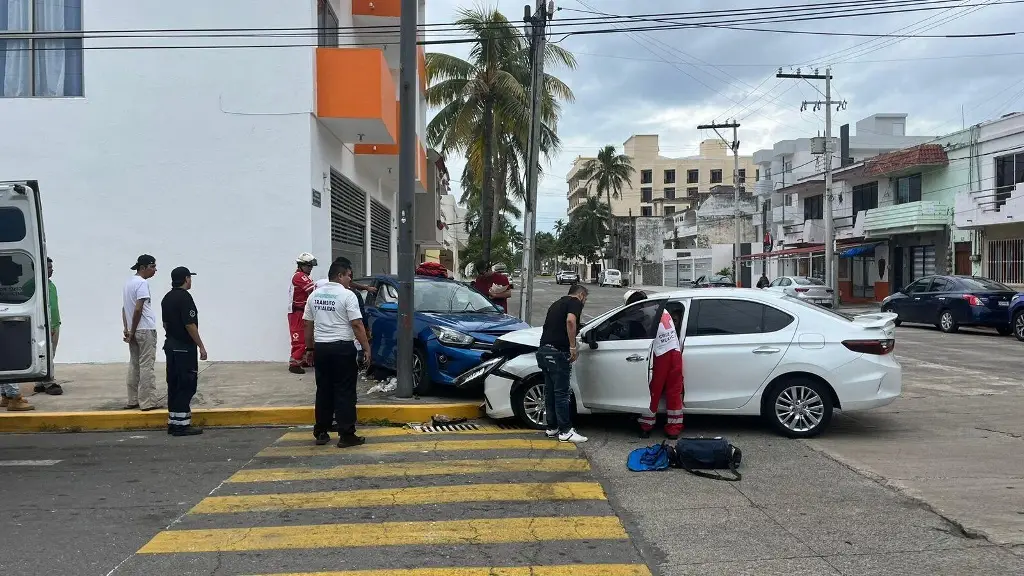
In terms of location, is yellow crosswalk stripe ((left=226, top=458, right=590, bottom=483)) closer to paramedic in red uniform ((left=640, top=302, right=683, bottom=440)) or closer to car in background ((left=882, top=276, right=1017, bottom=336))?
paramedic in red uniform ((left=640, top=302, right=683, bottom=440))

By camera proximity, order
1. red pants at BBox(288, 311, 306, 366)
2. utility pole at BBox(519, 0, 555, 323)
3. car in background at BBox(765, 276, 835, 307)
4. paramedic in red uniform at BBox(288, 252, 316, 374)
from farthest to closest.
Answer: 1. car in background at BBox(765, 276, 835, 307)
2. utility pole at BBox(519, 0, 555, 323)
3. red pants at BBox(288, 311, 306, 366)
4. paramedic in red uniform at BBox(288, 252, 316, 374)

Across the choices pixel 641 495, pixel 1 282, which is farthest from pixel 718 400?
pixel 1 282

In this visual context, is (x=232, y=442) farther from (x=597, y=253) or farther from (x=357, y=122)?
(x=597, y=253)

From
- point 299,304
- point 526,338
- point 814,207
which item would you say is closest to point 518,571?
point 526,338

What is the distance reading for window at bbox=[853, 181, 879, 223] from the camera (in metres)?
37.8

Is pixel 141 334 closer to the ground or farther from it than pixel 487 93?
closer to the ground

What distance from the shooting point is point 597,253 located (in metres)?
91.9

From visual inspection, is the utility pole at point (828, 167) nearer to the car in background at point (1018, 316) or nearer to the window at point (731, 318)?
the car in background at point (1018, 316)

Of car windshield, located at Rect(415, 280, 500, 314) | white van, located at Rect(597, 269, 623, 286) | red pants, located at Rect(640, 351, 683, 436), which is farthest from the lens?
white van, located at Rect(597, 269, 623, 286)

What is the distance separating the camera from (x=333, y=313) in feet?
24.4

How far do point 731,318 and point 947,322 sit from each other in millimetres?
15766

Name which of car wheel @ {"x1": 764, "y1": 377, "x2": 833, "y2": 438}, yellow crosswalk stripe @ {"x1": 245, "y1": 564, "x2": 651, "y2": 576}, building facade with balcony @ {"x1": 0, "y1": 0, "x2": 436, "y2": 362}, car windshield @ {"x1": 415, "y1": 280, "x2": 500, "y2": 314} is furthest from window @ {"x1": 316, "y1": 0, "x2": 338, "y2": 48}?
yellow crosswalk stripe @ {"x1": 245, "y1": 564, "x2": 651, "y2": 576}

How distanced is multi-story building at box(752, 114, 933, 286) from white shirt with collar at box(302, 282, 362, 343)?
37.5 metres

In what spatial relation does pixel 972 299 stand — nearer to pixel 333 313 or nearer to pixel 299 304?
pixel 299 304
